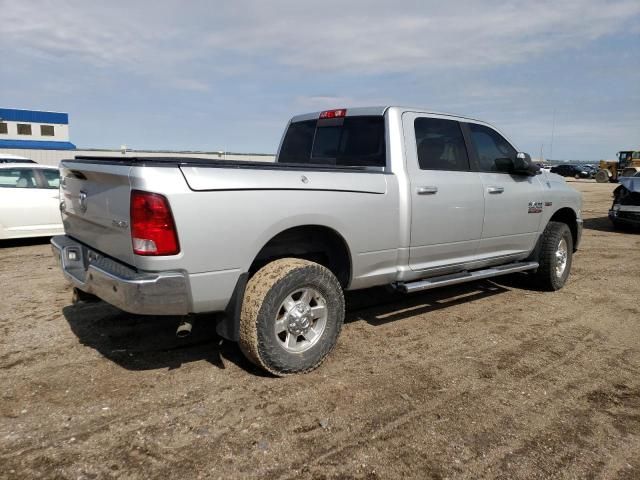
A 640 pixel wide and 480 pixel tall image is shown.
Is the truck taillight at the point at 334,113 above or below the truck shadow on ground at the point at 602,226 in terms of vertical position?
above

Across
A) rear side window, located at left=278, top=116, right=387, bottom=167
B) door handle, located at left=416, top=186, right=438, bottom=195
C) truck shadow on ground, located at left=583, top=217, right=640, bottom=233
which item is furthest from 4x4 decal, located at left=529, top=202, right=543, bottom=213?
truck shadow on ground, located at left=583, top=217, right=640, bottom=233

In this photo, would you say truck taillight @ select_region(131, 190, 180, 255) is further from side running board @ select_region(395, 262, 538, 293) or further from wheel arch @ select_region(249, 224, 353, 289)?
side running board @ select_region(395, 262, 538, 293)

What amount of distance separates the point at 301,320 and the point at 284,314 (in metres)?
0.14

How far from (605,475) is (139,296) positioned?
269 cm

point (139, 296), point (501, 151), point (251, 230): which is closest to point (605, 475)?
point (251, 230)

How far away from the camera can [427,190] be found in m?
4.21

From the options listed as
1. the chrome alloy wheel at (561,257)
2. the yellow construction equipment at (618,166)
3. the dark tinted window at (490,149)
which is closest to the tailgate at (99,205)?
the dark tinted window at (490,149)

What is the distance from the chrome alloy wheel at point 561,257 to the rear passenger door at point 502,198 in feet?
2.18

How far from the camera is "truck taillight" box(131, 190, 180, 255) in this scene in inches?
110

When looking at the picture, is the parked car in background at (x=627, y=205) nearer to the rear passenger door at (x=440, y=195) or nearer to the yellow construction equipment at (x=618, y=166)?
the rear passenger door at (x=440, y=195)

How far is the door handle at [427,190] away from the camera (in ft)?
13.6

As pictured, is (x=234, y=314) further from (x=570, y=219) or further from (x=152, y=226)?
(x=570, y=219)

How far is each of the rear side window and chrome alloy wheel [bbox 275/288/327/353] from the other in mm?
1381

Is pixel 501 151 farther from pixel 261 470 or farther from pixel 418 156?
pixel 261 470
